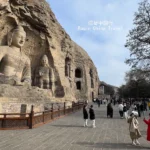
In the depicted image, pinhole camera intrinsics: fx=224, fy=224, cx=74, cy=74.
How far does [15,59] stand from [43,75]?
3.23 m

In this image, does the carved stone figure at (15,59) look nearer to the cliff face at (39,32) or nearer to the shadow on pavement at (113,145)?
the cliff face at (39,32)

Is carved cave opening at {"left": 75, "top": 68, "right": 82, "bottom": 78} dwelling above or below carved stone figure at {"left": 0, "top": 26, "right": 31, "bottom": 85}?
above

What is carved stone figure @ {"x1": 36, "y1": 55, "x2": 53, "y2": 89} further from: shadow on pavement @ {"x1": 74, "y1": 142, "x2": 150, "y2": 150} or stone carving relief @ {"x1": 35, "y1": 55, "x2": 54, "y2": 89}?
shadow on pavement @ {"x1": 74, "y1": 142, "x2": 150, "y2": 150}

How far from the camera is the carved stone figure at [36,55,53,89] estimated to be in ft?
68.9

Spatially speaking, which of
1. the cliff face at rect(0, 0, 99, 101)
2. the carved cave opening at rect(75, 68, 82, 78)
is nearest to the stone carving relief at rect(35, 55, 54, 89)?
the cliff face at rect(0, 0, 99, 101)

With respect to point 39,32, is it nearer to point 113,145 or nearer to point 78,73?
point 113,145

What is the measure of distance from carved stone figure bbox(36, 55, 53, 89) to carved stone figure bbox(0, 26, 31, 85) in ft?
4.06

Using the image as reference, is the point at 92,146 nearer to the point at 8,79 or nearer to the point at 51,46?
the point at 8,79

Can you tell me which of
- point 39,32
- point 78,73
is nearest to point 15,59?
point 39,32

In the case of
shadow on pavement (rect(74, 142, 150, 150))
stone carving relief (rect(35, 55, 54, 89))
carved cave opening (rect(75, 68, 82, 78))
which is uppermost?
carved cave opening (rect(75, 68, 82, 78))

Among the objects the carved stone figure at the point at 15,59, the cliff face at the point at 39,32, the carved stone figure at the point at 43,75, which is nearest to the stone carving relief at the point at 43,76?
the carved stone figure at the point at 43,75

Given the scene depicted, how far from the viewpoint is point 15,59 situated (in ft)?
62.1

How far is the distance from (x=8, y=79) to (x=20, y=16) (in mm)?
6701

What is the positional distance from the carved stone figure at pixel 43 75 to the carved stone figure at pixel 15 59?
1.24 m
